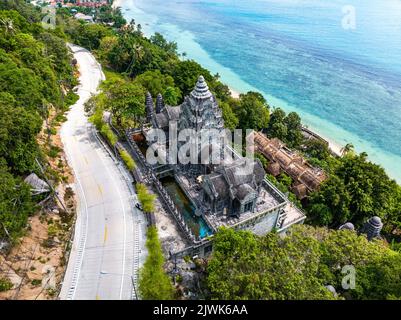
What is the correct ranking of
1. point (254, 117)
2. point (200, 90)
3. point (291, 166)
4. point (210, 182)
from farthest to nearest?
point (254, 117)
point (291, 166)
point (200, 90)
point (210, 182)

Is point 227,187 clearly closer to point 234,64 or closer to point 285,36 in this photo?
point 234,64

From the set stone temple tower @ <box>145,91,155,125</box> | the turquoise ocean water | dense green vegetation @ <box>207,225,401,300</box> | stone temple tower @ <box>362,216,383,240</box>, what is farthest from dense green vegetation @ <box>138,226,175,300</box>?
the turquoise ocean water

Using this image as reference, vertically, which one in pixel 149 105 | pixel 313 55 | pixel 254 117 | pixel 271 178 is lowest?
pixel 271 178

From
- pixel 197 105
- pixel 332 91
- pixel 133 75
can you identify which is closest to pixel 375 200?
pixel 197 105

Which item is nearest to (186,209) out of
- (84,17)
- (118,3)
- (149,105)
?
(149,105)

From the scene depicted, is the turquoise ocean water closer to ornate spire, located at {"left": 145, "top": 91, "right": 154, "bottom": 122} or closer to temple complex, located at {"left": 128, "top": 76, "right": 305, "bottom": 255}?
temple complex, located at {"left": 128, "top": 76, "right": 305, "bottom": 255}

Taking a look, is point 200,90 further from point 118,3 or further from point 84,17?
point 118,3
